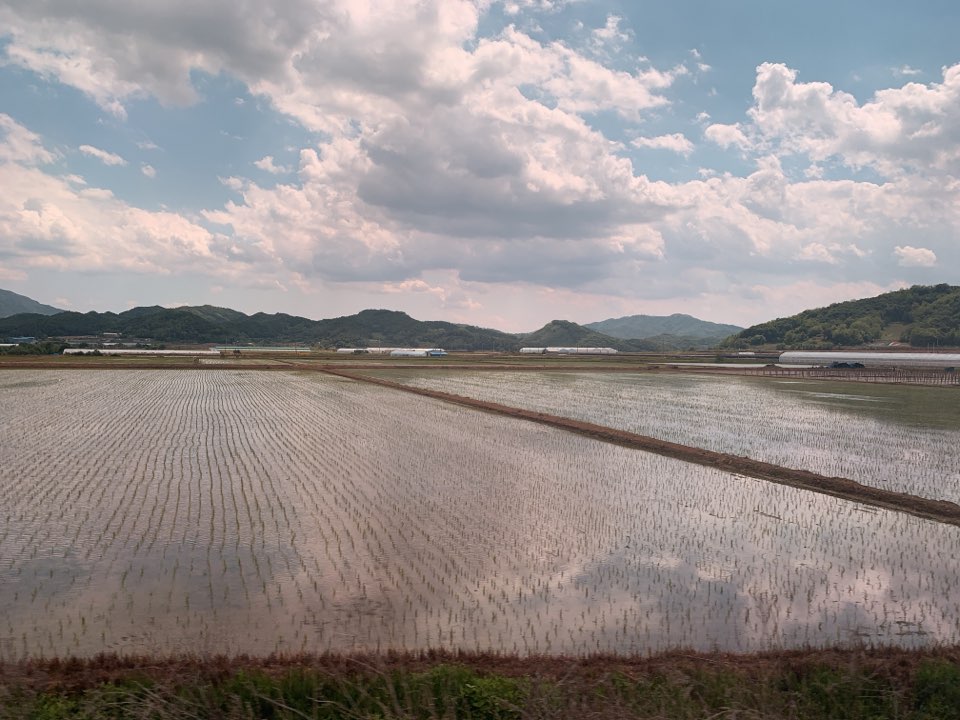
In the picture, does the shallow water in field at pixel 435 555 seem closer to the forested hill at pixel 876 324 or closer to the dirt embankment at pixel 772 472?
the dirt embankment at pixel 772 472

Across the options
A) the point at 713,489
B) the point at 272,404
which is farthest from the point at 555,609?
the point at 272,404

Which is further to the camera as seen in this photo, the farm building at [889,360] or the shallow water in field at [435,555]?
the farm building at [889,360]

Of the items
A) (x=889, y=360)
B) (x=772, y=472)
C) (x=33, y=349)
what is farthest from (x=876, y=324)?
(x=33, y=349)

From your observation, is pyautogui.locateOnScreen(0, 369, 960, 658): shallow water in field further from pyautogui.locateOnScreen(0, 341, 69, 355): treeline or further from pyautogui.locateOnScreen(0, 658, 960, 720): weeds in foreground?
pyautogui.locateOnScreen(0, 341, 69, 355): treeline

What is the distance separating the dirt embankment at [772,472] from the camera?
13.0m

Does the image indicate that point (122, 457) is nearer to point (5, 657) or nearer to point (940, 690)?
point (5, 657)

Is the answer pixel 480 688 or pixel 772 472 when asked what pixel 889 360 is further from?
Answer: pixel 480 688

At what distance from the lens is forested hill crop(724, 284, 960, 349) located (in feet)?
360

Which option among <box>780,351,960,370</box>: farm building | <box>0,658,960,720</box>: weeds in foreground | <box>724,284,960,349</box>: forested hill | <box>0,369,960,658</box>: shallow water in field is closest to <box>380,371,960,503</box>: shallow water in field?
<box>0,369,960,658</box>: shallow water in field

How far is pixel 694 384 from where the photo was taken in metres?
47.2

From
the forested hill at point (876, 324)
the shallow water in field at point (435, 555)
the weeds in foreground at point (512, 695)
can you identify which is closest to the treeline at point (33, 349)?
the shallow water in field at point (435, 555)

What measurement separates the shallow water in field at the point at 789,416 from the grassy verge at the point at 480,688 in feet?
33.8

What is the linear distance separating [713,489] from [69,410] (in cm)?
2572

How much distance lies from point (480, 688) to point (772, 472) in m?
13.0
